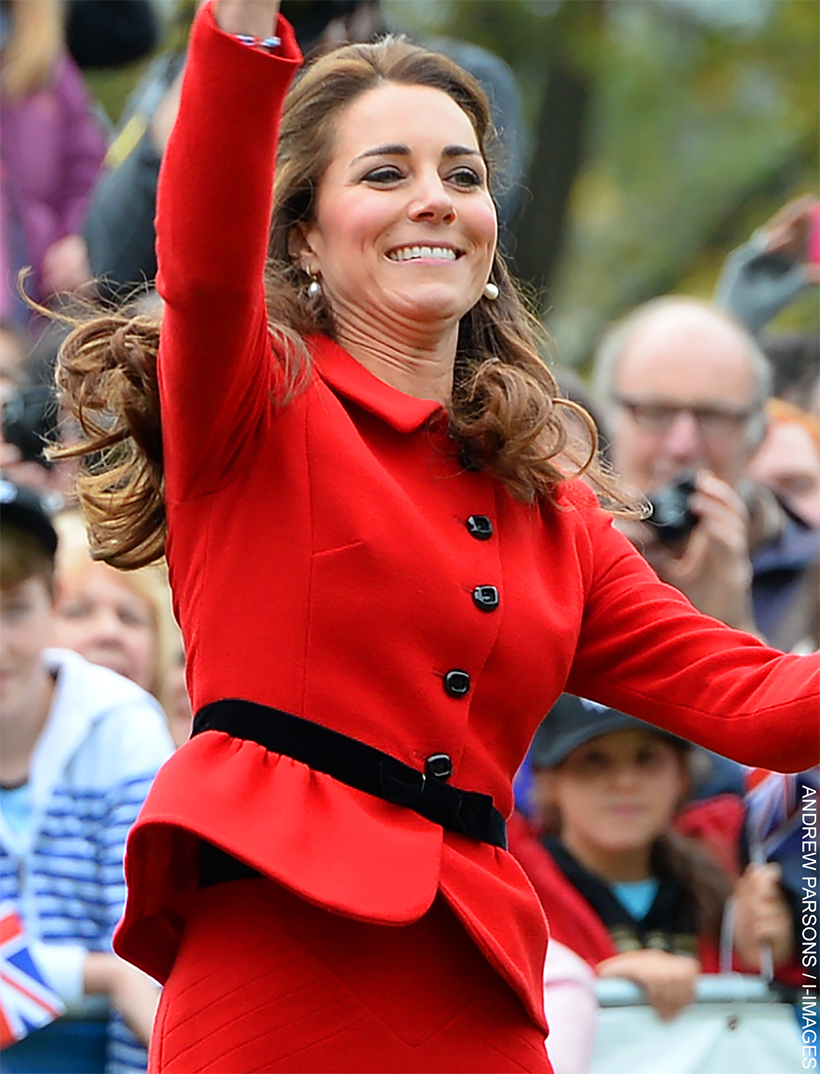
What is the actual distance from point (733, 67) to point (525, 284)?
8.84 metres

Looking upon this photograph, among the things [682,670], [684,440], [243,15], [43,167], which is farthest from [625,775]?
[43,167]

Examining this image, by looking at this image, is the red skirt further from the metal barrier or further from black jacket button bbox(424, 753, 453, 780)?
the metal barrier

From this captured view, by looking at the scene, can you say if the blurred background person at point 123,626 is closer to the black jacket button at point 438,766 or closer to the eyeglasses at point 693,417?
the eyeglasses at point 693,417

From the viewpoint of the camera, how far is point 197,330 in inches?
80.3

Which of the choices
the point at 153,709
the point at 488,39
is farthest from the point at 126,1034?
the point at 488,39

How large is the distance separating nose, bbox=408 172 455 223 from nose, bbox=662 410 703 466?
2.43 m

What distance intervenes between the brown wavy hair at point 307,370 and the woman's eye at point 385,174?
9cm

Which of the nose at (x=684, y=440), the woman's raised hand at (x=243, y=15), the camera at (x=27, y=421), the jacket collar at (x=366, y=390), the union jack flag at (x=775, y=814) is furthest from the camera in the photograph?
the nose at (x=684, y=440)

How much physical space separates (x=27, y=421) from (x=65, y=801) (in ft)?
3.04

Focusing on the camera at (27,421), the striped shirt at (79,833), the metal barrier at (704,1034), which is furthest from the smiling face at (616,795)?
the camera at (27,421)

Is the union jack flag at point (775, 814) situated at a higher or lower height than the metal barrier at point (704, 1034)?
higher

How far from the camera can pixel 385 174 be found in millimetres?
2344

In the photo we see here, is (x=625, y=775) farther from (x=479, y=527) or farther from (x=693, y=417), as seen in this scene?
(x=479, y=527)

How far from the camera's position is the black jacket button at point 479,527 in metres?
2.29
